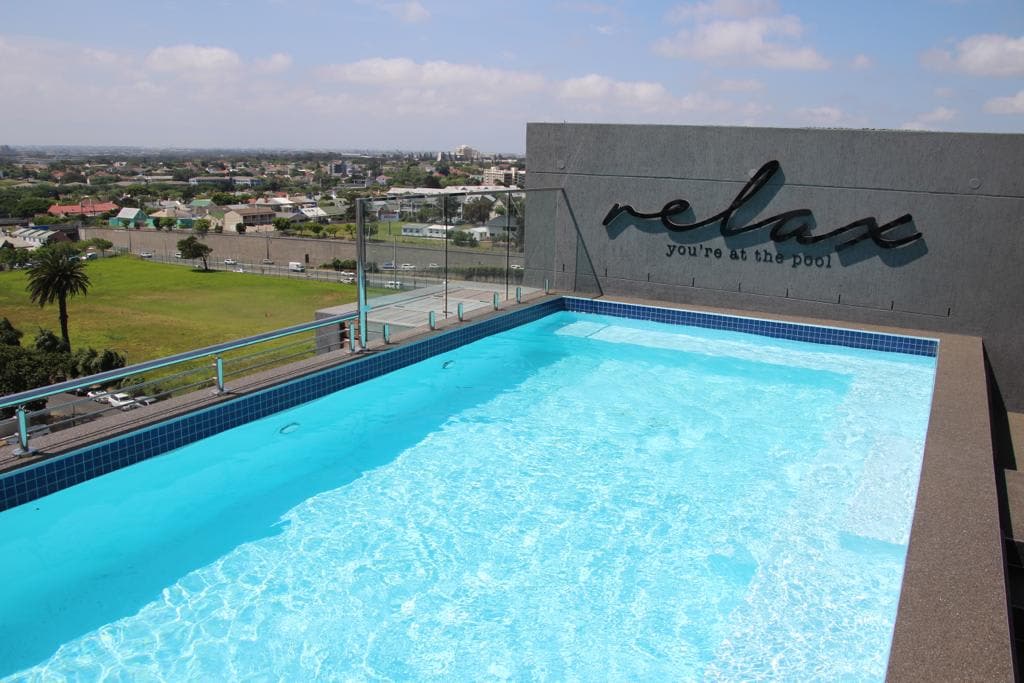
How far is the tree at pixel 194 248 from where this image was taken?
6975 cm

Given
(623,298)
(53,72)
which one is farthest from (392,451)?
(53,72)

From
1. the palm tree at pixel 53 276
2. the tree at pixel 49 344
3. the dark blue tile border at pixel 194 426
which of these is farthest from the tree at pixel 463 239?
the palm tree at pixel 53 276

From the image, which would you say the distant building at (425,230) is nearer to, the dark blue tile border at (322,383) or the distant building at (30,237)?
the dark blue tile border at (322,383)

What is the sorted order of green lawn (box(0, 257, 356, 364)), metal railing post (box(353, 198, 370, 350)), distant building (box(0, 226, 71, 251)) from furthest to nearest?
distant building (box(0, 226, 71, 251)) → green lawn (box(0, 257, 356, 364)) → metal railing post (box(353, 198, 370, 350))

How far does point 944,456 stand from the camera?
534 centimetres

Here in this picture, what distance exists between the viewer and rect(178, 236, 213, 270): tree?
69750mm

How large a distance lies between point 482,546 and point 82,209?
11520 cm

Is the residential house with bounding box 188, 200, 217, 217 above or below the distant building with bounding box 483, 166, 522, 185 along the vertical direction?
below

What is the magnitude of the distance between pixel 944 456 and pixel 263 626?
478 centimetres

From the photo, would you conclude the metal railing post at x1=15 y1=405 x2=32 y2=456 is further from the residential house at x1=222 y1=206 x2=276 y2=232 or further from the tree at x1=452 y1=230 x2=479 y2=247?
the residential house at x1=222 y1=206 x2=276 y2=232

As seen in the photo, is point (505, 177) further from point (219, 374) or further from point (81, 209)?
point (81, 209)

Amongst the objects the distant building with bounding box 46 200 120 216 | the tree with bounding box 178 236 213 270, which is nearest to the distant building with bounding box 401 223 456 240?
the tree with bounding box 178 236 213 270

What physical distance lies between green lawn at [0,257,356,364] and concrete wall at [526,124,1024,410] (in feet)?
114

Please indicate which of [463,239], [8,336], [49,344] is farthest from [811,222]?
[8,336]
